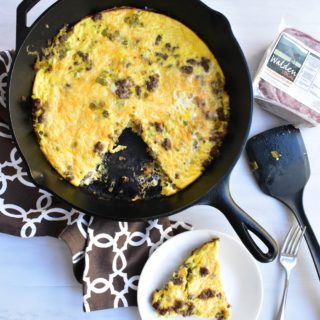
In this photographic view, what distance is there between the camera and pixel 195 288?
2207 mm

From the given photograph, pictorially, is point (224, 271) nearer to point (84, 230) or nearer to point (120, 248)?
point (120, 248)

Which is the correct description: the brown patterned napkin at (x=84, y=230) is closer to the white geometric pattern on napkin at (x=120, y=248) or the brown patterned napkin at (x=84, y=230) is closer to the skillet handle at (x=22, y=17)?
the white geometric pattern on napkin at (x=120, y=248)

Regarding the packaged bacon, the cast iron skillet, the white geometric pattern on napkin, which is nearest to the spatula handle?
the cast iron skillet

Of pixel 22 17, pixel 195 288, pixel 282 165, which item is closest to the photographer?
pixel 22 17

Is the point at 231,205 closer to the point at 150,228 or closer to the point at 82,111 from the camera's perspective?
the point at 150,228

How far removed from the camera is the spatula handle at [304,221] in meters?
2.28

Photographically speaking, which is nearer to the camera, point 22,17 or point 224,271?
point 22,17

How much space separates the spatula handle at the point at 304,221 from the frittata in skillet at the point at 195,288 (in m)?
0.41

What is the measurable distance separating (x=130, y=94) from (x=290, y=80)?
0.73 metres

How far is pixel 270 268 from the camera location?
233cm

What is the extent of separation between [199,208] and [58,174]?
0.67 meters

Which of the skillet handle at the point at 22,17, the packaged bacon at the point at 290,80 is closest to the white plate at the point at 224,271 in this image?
the packaged bacon at the point at 290,80

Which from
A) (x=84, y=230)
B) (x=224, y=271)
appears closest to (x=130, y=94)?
(x=84, y=230)

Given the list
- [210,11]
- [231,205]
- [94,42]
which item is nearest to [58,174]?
[94,42]
